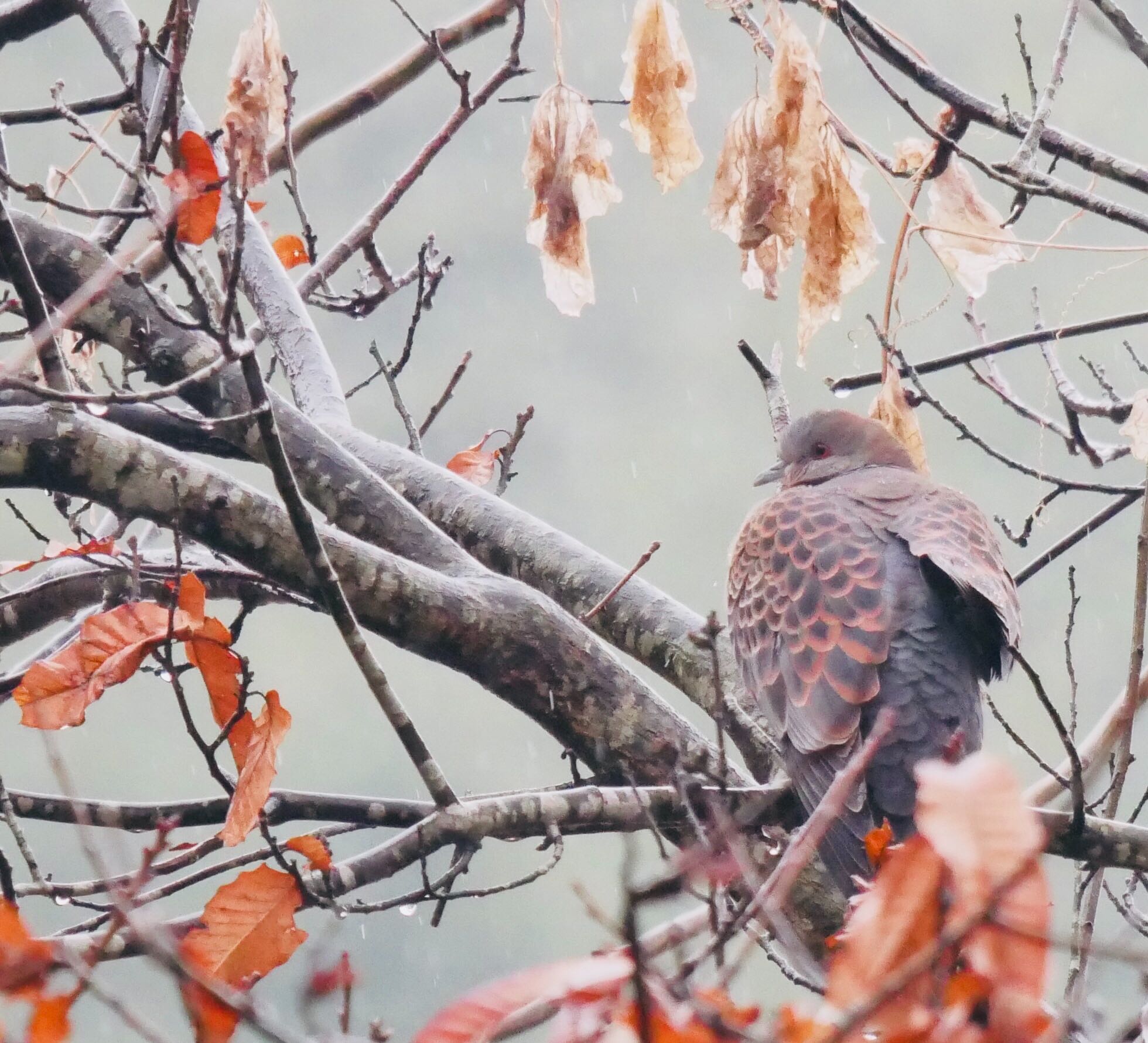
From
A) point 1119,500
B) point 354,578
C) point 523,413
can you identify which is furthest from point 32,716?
point 1119,500

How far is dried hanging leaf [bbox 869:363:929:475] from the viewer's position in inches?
104

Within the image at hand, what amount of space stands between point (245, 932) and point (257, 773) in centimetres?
22

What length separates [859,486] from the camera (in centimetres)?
334

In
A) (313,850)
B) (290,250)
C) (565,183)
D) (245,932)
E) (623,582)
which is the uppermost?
(290,250)

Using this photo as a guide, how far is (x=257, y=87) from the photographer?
2.44 metres

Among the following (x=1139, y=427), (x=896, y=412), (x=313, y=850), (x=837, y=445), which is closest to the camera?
(x=313, y=850)

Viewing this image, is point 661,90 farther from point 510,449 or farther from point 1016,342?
point 510,449

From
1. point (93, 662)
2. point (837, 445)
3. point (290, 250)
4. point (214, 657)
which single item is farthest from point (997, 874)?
point (290, 250)

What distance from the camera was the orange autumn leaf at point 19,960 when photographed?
0.98m

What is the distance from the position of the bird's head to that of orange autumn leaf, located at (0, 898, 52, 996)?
291 centimetres

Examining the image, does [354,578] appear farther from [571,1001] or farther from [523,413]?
[523,413]

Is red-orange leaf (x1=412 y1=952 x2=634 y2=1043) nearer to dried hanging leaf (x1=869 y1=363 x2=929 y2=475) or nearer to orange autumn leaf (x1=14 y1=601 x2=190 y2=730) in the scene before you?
orange autumn leaf (x1=14 y1=601 x2=190 y2=730)

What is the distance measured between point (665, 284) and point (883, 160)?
1726cm

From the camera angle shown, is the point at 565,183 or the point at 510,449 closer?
the point at 565,183
